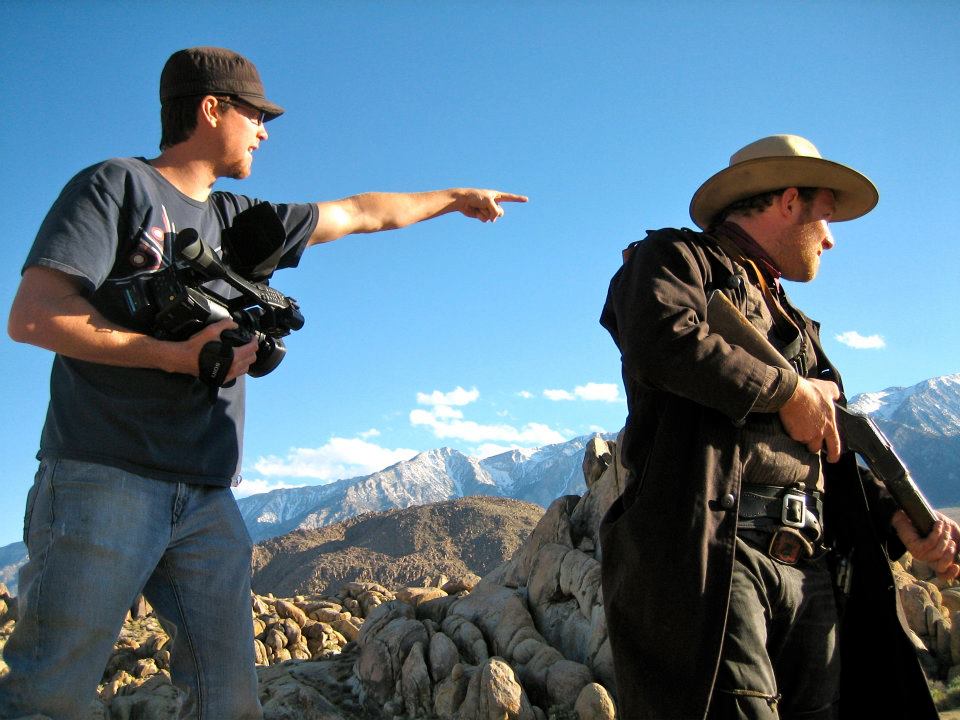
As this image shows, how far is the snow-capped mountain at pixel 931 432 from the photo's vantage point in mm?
92625

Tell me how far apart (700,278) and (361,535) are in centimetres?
4810

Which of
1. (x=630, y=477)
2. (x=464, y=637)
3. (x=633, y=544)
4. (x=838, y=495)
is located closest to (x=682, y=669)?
(x=633, y=544)

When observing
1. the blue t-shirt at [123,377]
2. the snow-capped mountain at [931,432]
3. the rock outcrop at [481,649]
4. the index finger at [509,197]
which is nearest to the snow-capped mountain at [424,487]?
the snow-capped mountain at [931,432]

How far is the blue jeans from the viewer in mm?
2197

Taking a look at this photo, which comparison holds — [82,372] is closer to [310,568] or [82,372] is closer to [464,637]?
[464,637]

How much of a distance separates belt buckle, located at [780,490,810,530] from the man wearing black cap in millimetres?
1847

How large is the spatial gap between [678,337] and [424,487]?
408 feet

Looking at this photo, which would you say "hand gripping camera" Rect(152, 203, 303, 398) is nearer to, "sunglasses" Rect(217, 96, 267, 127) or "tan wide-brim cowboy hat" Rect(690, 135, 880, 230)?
"sunglasses" Rect(217, 96, 267, 127)

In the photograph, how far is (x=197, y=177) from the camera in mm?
2920

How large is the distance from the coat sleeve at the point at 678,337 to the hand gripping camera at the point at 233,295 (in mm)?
1197

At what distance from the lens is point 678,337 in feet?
8.59

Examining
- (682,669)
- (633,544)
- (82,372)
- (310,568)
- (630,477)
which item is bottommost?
(310,568)

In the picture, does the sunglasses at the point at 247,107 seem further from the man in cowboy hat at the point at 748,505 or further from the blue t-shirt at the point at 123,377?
the man in cowboy hat at the point at 748,505

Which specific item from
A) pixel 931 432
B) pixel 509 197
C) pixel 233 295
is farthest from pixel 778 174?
pixel 931 432
